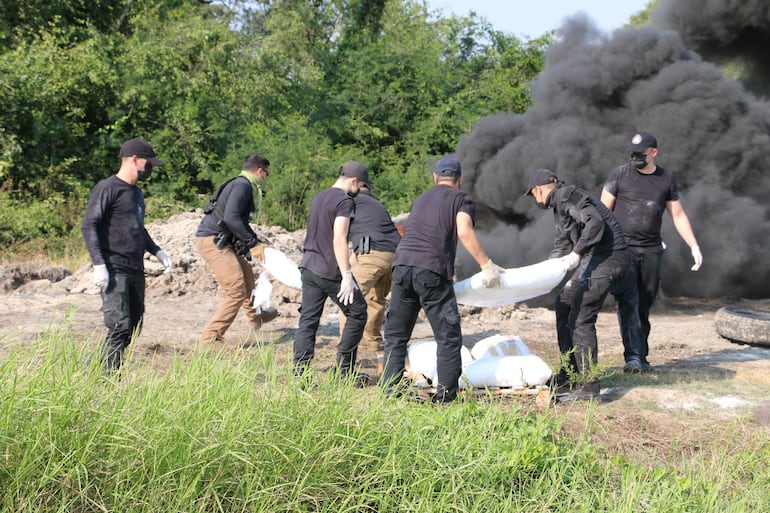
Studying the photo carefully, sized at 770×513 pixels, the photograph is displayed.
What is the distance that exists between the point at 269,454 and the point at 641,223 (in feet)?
14.3

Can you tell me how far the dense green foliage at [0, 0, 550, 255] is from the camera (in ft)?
52.7

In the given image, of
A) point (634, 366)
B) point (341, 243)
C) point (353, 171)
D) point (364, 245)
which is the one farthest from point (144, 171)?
point (634, 366)

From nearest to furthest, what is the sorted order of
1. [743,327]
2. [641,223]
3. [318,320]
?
1. [318,320]
2. [641,223]
3. [743,327]

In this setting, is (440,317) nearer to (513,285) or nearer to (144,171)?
(513,285)

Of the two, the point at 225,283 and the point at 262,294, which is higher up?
the point at 225,283

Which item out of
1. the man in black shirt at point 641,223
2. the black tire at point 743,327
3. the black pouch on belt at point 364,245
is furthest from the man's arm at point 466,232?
the black tire at point 743,327

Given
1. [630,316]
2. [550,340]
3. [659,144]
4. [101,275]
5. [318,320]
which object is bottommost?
[550,340]

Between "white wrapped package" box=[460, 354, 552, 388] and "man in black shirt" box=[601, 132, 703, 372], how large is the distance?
1.42 m

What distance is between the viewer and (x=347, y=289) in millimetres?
5691

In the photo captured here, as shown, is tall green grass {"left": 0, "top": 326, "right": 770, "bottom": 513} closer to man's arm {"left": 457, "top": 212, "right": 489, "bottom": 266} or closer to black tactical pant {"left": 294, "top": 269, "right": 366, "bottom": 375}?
man's arm {"left": 457, "top": 212, "right": 489, "bottom": 266}

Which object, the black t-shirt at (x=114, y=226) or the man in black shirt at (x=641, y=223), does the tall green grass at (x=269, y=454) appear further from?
the man in black shirt at (x=641, y=223)

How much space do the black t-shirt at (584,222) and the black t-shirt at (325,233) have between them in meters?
1.58

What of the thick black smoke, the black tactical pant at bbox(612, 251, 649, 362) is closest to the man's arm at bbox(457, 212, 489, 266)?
the black tactical pant at bbox(612, 251, 649, 362)

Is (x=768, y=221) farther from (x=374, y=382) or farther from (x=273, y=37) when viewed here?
(x=273, y=37)
